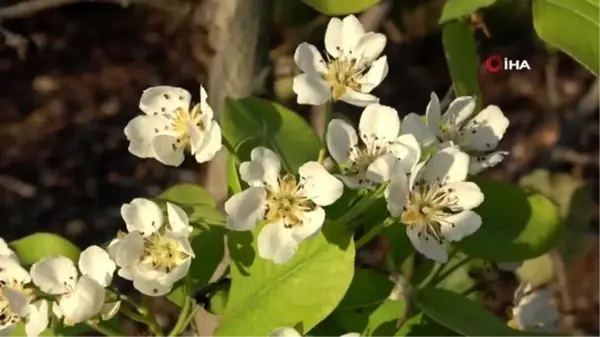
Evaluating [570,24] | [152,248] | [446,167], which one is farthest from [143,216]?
[570,24]

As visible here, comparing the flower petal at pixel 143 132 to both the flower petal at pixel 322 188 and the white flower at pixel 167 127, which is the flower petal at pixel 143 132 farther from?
the flower petal at pixel 322 188

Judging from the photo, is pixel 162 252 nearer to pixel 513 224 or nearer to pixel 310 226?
pixel 310 226

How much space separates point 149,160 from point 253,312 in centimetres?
178

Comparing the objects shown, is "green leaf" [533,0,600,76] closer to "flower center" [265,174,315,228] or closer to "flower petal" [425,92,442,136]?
"flower petal" [425,92,442,136]

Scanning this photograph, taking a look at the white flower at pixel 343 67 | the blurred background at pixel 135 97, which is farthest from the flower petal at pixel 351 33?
the blurred background at pixel 135 97

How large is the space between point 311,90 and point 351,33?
80mm

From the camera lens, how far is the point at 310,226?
2.26 ft

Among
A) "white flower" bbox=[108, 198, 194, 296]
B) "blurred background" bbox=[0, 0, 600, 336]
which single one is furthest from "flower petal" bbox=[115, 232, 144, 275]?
"blurred background" bbox=[0, 0, 600, 336]

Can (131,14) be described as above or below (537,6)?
below

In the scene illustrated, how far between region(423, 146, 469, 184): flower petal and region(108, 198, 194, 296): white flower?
18 centimetres

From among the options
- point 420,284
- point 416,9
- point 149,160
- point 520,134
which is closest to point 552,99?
point 520,134

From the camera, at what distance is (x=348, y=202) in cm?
75

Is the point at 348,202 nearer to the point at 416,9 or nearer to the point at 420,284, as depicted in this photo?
the point at 420,284

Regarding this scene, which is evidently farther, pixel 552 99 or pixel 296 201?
pixel 552 99
